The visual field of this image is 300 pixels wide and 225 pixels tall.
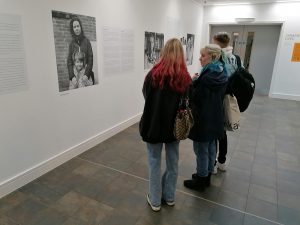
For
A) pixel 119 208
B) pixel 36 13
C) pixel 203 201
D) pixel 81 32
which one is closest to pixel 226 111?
pixel 203 201

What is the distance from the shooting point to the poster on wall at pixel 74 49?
8.57 feet

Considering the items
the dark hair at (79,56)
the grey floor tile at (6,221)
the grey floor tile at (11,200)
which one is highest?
the dark hair at (79,56)

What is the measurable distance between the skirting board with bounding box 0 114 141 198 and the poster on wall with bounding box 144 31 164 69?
1.45 m

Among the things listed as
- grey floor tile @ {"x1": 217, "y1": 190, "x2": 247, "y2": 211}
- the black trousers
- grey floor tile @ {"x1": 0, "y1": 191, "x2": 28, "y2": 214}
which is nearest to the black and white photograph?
the black trousers

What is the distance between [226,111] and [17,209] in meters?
2.24

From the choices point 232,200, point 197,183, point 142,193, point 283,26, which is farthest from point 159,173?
point 283,26

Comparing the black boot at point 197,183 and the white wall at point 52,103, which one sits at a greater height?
the white wall at point 52,103

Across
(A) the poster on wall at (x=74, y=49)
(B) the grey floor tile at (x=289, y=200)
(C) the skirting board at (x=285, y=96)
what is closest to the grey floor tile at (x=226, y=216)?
(B) the grey floor tile at (x=289, y=200)

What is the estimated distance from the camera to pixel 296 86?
22.0 feet

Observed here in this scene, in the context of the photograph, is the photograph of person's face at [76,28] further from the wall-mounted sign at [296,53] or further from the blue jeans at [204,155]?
the wall-mounted sign at [296,53]

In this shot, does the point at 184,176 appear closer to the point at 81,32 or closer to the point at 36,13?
the point at 81,32

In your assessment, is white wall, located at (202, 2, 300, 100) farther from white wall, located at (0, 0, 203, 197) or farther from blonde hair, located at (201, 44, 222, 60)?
blonde hair, located at (201, 44, 222, 60)

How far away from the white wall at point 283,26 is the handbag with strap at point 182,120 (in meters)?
6.16

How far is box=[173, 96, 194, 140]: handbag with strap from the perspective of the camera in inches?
71.4
